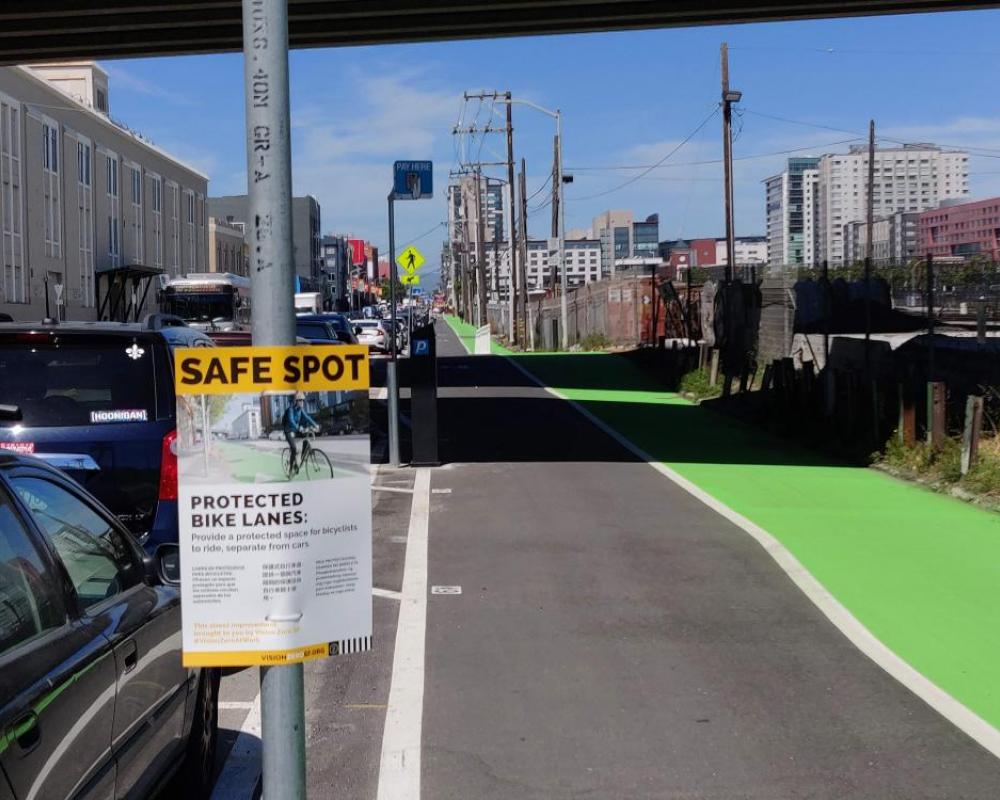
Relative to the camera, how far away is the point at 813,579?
9.05 metres

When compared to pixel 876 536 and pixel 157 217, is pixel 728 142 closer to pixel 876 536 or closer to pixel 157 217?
pixel 876 536

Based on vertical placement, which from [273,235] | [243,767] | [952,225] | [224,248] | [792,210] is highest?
[792,210]

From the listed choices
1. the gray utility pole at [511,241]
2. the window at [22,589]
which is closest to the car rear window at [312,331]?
the window at [22,589]

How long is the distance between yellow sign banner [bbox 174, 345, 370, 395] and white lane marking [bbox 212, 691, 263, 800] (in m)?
2.26

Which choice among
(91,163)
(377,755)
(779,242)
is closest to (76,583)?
(377,755)

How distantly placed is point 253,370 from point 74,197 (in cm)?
5342

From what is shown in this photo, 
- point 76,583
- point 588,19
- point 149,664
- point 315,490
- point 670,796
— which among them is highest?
point 588,19

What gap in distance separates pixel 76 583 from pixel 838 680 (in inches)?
170

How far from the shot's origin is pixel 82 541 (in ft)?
14.2

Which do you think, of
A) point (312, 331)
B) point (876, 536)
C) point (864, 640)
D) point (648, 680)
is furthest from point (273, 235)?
point (312, 331)

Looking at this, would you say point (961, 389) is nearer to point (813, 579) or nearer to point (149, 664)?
point (813, 579)

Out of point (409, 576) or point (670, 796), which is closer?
point (670, 796)

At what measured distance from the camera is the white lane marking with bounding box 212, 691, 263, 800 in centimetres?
521

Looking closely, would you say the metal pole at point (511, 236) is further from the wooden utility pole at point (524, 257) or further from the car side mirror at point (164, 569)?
the car side mirror at point (164, 569)
